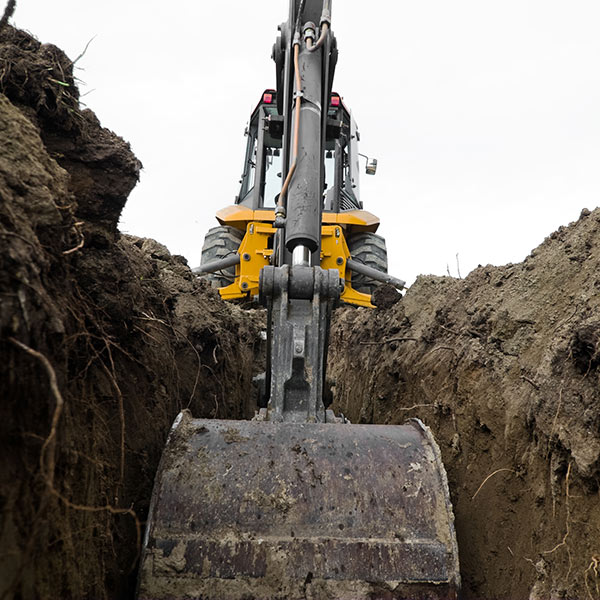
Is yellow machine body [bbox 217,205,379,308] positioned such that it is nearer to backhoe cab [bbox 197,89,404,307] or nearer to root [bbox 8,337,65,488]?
backhoe cab [bbox 197,89,404,307]

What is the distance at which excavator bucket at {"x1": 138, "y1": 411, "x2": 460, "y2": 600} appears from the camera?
1.91m

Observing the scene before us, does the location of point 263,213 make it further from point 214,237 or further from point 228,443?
point 228,443

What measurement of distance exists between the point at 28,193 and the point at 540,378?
223 cm

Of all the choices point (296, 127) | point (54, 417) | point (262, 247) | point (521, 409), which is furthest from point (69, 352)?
point (262, 247)

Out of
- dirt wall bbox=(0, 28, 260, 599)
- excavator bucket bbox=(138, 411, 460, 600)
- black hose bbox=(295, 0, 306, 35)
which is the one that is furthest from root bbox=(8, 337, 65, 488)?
black hose bbox=(295, 0, 306, 35)

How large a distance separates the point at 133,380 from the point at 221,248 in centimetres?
496

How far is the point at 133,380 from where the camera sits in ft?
8.30

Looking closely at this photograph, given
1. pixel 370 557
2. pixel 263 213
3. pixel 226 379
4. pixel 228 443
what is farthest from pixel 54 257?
pixel 263 213

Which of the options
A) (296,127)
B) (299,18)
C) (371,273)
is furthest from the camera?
(371,273)

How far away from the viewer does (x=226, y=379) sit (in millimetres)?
4293

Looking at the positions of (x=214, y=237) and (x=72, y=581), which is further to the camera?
(x=214, y=237)

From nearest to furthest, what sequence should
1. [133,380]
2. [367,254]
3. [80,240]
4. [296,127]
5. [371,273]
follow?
1. [80,240]
2. [133,380]
3. [296,127]
4. [371,273]
5. [367,254]

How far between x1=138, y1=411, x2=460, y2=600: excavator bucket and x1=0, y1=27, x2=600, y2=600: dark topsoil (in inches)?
9.3

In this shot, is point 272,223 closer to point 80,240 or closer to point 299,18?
point 299,18
